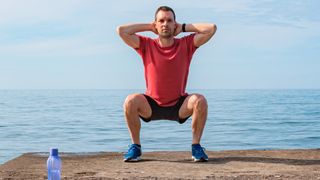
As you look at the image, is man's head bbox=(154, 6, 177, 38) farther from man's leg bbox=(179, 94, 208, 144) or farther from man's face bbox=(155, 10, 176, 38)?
man's leg bbox=(179, 94, 208, 144)

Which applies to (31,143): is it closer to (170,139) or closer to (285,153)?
(170,139)

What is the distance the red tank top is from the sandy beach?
2.19 feet

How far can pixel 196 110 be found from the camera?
18.9 ft

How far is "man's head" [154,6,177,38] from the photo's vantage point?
18.9 ft

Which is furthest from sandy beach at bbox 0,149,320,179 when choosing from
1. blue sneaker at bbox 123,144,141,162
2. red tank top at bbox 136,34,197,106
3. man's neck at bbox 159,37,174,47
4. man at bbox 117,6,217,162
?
man's neck at bbox 159,37,174,47

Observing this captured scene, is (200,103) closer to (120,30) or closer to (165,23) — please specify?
(165,23)

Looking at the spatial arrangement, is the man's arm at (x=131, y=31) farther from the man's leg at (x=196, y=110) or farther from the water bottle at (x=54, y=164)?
the water bottle at (x=54, y=164)

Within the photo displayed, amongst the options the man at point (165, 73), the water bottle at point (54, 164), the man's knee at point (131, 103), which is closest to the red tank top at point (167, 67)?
the man at point (165, 73)

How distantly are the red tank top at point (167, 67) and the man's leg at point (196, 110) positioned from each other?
136 mm

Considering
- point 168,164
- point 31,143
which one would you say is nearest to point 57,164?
point 168,164

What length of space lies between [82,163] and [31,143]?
8886 millimetres

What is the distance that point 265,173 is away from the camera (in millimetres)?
5137

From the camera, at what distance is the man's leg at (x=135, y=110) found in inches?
229

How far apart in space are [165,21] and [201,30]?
37cm
